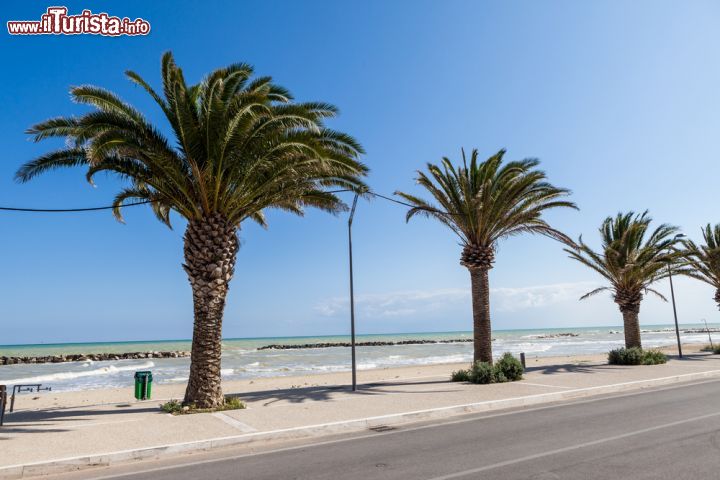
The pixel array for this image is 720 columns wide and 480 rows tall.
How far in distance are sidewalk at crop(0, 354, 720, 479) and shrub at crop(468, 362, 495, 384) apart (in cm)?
85

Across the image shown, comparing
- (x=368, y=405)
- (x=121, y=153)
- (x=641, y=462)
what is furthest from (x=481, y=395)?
Answer: (x=121, y=153)

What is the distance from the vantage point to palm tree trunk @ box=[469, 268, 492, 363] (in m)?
18.7


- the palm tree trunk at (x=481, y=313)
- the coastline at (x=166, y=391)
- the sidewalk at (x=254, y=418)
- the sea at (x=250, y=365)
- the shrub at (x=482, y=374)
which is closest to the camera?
the sidewalk at (x=254, y=418)

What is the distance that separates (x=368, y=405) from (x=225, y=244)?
5834mm

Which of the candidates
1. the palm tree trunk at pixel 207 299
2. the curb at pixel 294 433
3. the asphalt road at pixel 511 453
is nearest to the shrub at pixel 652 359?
the curb at pixel 294 433

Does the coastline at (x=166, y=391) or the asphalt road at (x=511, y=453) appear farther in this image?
the coastline at (x=166, y=391)

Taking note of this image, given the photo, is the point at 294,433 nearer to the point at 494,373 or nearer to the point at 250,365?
the point at 494,373

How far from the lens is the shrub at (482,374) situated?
17156 mm

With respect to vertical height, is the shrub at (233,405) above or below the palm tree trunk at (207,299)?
below

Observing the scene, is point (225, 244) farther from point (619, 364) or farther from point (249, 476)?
point (619, 364)

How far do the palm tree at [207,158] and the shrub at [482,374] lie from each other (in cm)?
898

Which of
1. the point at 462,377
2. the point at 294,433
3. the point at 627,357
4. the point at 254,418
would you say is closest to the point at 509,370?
the point at 462,377

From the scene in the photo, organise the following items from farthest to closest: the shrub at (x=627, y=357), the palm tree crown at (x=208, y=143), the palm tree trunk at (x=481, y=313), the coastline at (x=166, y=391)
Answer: the shrub at (x=627, y=357) → the palm tree trunk at (x=481, y=313) → the coastline at (x=166, y=391) → the palm tree crown at (x=208, y=143)

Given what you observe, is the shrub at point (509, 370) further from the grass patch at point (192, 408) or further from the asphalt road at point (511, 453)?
the grass patch at point (192, 408)
